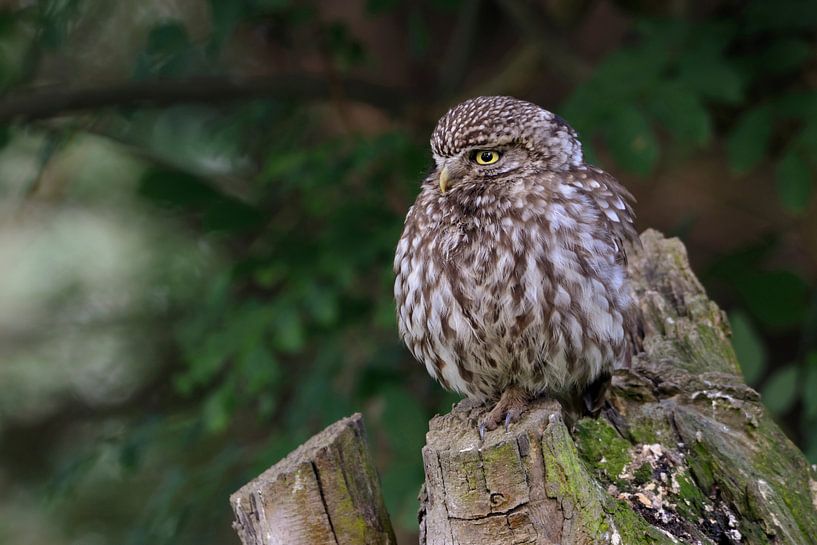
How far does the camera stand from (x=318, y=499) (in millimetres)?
2666

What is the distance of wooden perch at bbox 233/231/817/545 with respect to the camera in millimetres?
2459

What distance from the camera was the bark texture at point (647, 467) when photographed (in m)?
2.46

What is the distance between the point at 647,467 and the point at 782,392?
50.9 inches

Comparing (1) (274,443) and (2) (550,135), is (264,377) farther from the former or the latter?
(2) (550,135)

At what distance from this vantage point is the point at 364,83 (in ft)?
16.1

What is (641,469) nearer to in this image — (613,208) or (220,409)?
(613,208)

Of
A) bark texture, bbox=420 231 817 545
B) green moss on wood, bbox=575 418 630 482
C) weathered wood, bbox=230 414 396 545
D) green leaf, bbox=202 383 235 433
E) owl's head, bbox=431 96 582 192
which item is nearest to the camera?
bark texture, bbox=420 231 817 545

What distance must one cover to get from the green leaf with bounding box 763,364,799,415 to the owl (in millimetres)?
847

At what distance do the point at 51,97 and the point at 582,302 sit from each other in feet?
8.73

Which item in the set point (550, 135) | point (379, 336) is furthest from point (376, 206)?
point (550, 135)

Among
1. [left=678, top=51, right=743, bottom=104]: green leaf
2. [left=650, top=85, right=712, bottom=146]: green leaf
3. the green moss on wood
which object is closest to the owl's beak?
the green moss on wood

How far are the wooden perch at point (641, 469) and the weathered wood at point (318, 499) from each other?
0.01 meters

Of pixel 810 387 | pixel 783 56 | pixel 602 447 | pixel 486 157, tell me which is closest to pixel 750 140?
pixel 783 56

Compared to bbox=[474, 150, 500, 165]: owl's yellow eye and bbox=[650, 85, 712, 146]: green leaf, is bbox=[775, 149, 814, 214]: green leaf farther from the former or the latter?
bbox=[474, 150, 500, 165]: owl's yellow eye
